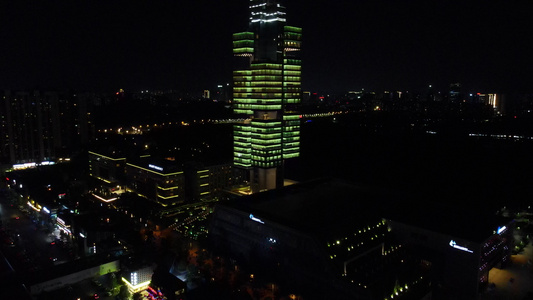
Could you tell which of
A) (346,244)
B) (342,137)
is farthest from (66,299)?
(342,137)

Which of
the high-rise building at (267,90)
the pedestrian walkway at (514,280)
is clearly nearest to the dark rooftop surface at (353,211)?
the pedestrian walkway at (514,280)

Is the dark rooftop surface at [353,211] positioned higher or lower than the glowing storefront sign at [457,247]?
higher

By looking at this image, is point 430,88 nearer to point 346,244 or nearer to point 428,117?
point 428,117

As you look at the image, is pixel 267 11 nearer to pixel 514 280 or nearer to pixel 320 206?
pixel 320 206

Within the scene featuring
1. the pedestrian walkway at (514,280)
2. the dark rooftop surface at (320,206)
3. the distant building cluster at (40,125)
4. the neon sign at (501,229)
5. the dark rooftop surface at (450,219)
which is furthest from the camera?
the distant building cluster at (40,125)

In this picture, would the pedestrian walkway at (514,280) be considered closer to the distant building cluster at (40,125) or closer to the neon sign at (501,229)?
the neon sign at (501,229)

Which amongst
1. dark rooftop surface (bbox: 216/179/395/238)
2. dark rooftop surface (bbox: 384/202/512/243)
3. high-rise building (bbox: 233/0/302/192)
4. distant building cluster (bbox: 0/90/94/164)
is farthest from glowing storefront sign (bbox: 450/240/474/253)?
distant building cluster (bbox: 0/90/94/164)

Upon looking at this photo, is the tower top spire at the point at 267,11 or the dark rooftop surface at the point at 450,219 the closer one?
the dark rooftop surface at the point at 450,219
